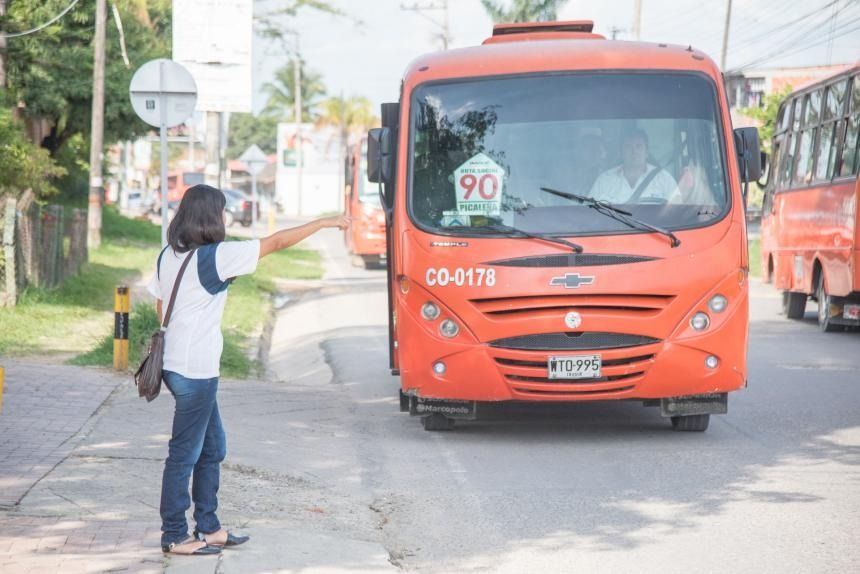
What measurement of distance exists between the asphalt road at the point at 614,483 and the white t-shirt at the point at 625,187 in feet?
5.78

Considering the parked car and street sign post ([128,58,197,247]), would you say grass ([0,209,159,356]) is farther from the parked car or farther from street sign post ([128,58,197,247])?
the parked car

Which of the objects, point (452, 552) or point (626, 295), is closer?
point (452, 552)

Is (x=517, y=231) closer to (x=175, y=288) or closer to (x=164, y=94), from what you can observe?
(x=175, y=288)

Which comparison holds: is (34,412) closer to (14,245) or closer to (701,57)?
(701,57)

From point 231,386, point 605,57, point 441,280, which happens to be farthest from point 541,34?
point 231,386

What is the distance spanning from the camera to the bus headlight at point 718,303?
975cm

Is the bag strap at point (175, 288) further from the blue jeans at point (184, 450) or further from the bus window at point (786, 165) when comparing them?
the bus window at point (786, 165)

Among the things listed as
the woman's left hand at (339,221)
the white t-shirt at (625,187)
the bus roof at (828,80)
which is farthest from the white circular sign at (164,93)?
the bus roof at (828,80)

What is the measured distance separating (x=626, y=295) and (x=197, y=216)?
4.05 meters

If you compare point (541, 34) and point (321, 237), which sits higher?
point (541, 34)

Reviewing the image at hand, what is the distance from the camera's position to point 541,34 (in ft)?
39.5

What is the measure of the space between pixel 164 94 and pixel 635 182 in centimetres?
572

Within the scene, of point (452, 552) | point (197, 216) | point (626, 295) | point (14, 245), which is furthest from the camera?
point (14, 245)

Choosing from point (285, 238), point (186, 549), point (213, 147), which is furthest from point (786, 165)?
point (186, 549)
